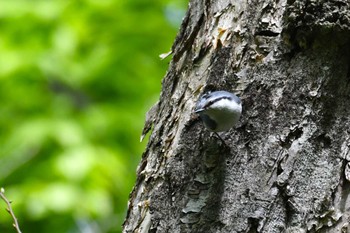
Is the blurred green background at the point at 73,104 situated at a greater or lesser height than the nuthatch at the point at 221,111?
greater

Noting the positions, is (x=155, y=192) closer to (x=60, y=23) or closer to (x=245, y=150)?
(x=245, y=150)

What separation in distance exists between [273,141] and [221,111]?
23cm

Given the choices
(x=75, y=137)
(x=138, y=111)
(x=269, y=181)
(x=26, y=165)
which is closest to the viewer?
(x=269, y=181)

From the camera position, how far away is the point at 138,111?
4586 mm

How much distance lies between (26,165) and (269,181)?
265 centimetres

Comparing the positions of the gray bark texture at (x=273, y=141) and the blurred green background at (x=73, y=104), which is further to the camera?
the blurred green background at (x=73, y=104)

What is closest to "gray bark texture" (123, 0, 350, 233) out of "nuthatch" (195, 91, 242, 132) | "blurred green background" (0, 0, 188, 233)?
"nuthatch" (195, 91, 242, 132)

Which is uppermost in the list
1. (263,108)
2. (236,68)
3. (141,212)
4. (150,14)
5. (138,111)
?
(150,14)

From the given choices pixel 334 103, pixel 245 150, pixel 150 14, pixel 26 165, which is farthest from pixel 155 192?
pixel 150 14

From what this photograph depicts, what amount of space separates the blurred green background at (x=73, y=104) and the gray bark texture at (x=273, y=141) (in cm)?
189

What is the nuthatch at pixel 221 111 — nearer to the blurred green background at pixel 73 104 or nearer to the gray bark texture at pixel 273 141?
the gray bark texture at pixel 273 141

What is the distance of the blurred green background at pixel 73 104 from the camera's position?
3875mm

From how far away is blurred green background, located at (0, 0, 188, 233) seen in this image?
12.7 feet

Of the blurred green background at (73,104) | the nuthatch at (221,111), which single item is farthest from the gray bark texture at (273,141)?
the blurred green background at (73,104)
